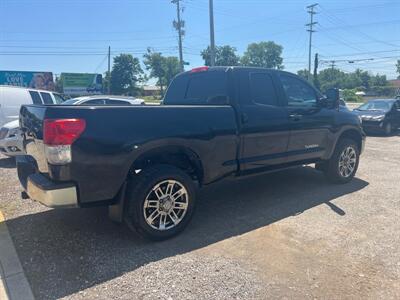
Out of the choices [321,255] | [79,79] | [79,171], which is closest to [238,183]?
[321,255]

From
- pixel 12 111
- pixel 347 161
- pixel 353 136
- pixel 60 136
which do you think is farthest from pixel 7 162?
pixel 353 136

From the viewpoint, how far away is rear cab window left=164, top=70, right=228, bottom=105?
4480mm

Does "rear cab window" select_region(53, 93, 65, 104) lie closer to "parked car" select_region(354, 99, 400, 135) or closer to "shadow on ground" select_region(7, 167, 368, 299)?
"shadow on ground" select_region(7, 167, 368, 299)

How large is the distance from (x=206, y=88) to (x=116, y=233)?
2.35 m

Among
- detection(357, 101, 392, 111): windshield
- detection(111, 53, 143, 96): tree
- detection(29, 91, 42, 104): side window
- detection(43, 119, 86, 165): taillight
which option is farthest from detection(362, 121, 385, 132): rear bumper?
detection(111, 53, 143, 96): tree

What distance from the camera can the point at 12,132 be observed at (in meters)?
7.32

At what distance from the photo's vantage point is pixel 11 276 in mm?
3006

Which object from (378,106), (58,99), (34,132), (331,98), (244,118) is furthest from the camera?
(378,106)

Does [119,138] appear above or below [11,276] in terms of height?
above

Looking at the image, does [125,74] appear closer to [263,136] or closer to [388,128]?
[388,128]

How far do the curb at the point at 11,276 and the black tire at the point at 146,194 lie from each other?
109 centimetres

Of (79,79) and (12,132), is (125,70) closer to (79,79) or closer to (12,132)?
(79,79)

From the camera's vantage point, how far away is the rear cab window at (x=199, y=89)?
4.48 metres

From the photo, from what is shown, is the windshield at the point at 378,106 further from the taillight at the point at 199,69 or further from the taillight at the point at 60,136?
the taillight at the point at 60,136
